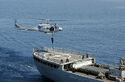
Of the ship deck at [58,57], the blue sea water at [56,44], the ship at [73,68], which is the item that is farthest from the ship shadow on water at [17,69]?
the ship deck at [58,57]

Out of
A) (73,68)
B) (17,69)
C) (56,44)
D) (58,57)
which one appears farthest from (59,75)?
(56,44)

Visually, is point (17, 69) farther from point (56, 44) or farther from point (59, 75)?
point (56, 44)

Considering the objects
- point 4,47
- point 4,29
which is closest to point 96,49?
point 4,47

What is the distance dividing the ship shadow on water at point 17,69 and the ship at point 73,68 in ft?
10.0

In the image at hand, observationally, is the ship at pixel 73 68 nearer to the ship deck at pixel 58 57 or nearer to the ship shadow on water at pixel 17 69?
the ship deck at pixel 58 57

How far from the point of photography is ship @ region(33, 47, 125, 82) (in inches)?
2021

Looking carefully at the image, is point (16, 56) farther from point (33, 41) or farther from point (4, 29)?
point (4, 29)

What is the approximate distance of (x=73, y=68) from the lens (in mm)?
57750

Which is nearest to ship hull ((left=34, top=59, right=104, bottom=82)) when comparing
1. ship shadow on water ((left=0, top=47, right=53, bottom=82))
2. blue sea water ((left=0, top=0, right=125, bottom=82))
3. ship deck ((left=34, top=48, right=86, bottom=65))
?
ship deck ((left=34, top=48, right=86, bottom=65))

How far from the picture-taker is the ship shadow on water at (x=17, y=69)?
65.8 m

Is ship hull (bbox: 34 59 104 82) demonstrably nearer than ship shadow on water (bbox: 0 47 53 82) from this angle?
Yes

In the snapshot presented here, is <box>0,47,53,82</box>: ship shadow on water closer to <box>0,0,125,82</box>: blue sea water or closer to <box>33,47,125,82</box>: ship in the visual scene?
<box>0,0,125,82</box>: blue sea water

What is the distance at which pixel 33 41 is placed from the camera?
4146 inches

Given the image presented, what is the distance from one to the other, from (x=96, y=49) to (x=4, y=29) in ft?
167
